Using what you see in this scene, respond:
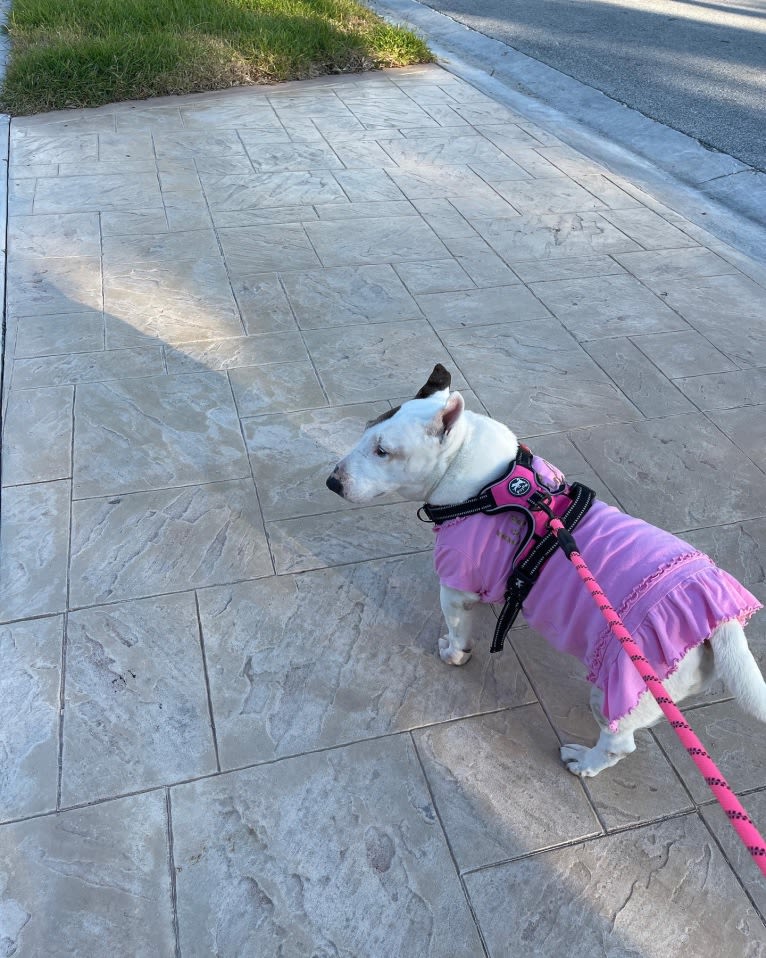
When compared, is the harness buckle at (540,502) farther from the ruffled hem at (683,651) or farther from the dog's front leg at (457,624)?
the ruffled hem at (683,651)

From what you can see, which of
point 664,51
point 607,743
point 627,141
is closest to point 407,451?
point 607,743

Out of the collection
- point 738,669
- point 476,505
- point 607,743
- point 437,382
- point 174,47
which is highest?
point 174,47

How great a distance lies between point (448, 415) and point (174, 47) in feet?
29.5

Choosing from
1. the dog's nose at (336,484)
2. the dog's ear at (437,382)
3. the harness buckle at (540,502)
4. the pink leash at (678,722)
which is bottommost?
the dog's nose at (336,484)

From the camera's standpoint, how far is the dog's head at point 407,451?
243 cm

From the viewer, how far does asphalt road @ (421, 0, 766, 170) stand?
8.45m

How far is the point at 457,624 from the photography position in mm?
2781

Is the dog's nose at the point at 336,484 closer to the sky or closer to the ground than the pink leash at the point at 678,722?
closer to the ground

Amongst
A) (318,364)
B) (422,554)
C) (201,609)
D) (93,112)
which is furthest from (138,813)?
(93,112)

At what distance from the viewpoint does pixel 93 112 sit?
8281 millimetres

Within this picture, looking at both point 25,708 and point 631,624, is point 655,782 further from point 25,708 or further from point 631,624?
point 25,708

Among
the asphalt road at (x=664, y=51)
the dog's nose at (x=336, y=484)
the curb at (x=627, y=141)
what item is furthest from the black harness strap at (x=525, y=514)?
the asphalt road at (x=664, y=51)

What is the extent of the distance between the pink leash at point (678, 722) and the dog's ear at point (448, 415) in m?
0.46

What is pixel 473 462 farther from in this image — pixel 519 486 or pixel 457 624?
pixel 457 624
